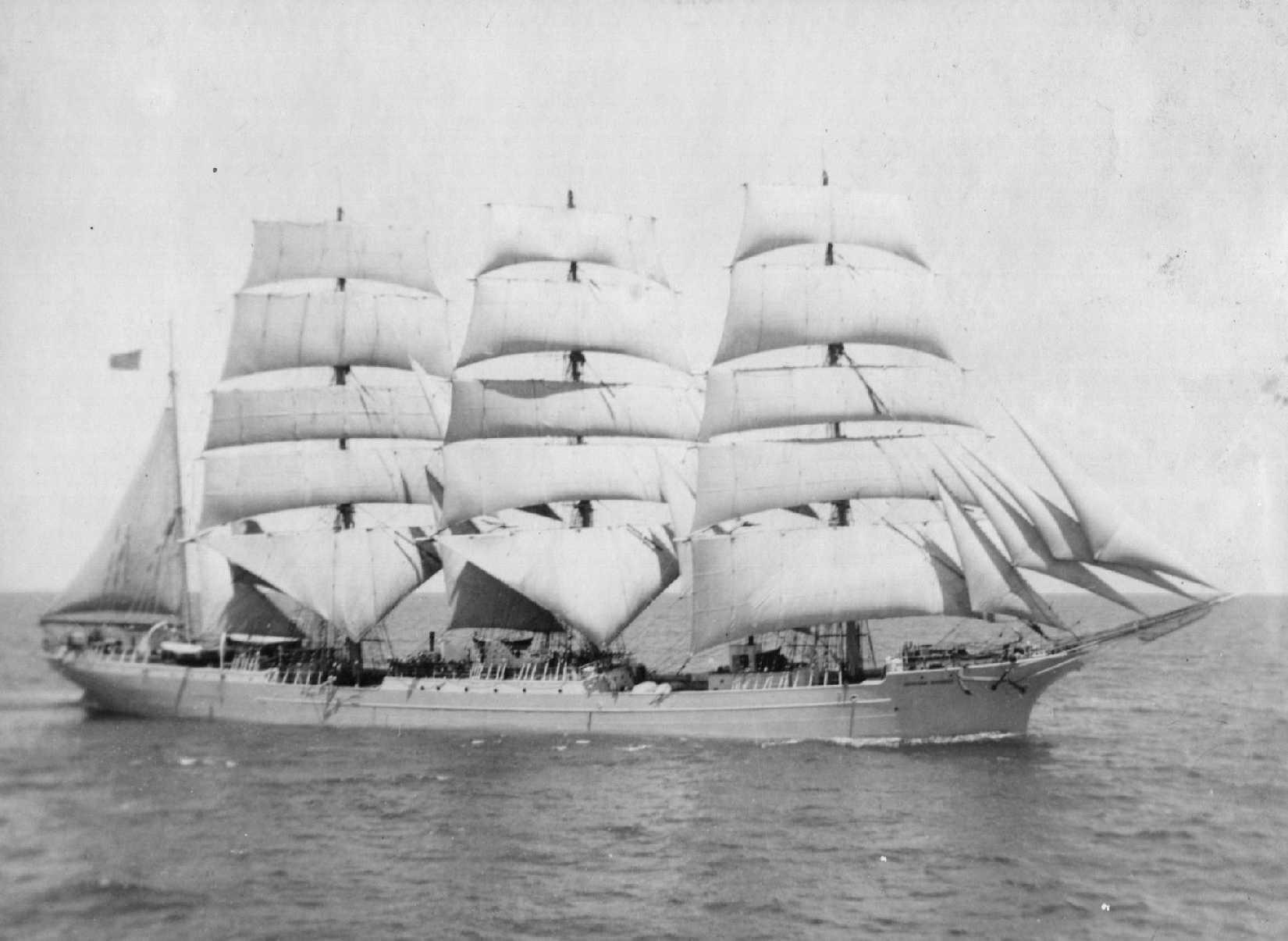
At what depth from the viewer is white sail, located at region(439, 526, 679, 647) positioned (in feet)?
134

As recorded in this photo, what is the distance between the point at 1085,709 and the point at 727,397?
18051 millimetres

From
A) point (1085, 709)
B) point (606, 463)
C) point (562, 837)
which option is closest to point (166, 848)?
point (562, 837)

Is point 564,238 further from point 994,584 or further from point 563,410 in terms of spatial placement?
point 994,584

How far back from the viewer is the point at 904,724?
111 feet

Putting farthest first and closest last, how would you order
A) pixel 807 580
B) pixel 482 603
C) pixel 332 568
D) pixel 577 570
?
pixel 332 568 → pixel 482 603 → pixel 577 570 → pixel 807 580

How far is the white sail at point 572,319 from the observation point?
1642 inches

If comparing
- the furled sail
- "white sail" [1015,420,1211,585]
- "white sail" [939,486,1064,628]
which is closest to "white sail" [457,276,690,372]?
the furled sail

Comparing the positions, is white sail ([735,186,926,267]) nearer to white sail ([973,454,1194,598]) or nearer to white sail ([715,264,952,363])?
white sail ([715,264,952,363])

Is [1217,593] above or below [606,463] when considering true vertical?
below

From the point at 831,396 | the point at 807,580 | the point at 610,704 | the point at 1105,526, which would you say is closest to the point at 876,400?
Answer: the point at 831,396

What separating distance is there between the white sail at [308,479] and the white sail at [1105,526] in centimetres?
2229

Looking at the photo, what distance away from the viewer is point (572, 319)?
139 ft

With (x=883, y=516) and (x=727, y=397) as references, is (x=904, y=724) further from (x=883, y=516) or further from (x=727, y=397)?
(x=727, y=397)

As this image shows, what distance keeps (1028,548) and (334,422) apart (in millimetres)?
25053
